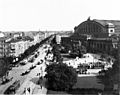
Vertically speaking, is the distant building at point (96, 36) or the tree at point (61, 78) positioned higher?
the distant building at point (96, 36)

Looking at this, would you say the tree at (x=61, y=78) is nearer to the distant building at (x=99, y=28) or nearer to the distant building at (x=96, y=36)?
the distant building at (x=96, y=36)

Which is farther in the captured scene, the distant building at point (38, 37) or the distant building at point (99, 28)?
the distant building at point (38, 37)

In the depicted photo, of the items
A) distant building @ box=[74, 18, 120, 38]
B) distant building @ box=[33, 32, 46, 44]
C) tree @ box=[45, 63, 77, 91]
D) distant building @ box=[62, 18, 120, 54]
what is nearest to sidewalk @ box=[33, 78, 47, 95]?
tree @ box=[45, 63, 77, 91]

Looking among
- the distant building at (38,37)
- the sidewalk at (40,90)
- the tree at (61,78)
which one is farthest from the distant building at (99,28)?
the tree at (61,78)

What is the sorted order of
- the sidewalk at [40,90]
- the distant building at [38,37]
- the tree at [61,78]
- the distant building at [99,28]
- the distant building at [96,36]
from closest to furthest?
the tree at [61,78]
the sidewalk at [40,90]
the distant building at [96,36]
the distant building at [99,28]
the distant building at [38,37]

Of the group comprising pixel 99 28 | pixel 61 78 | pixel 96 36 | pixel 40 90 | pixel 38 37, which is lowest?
pixel 40 90

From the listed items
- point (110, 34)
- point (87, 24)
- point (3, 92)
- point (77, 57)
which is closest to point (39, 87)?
point (3, 92)

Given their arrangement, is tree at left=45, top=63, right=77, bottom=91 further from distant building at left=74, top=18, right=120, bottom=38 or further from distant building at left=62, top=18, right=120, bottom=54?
distant building at left=74, top=18, right=120, bottom=38

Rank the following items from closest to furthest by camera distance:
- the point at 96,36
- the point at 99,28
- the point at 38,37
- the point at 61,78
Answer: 1. the point at 61,78
2. the point at 99,28
3. the point at 96,36
4. the point at 38,37

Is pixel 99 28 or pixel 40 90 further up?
pixel 99 28

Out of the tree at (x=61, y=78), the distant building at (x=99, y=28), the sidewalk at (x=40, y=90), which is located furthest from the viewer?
the distant building at (x=99, y=28)

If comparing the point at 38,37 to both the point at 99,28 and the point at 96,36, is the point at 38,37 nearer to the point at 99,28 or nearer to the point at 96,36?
the point at 96,36

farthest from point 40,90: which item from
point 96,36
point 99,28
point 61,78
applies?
point 96,36
